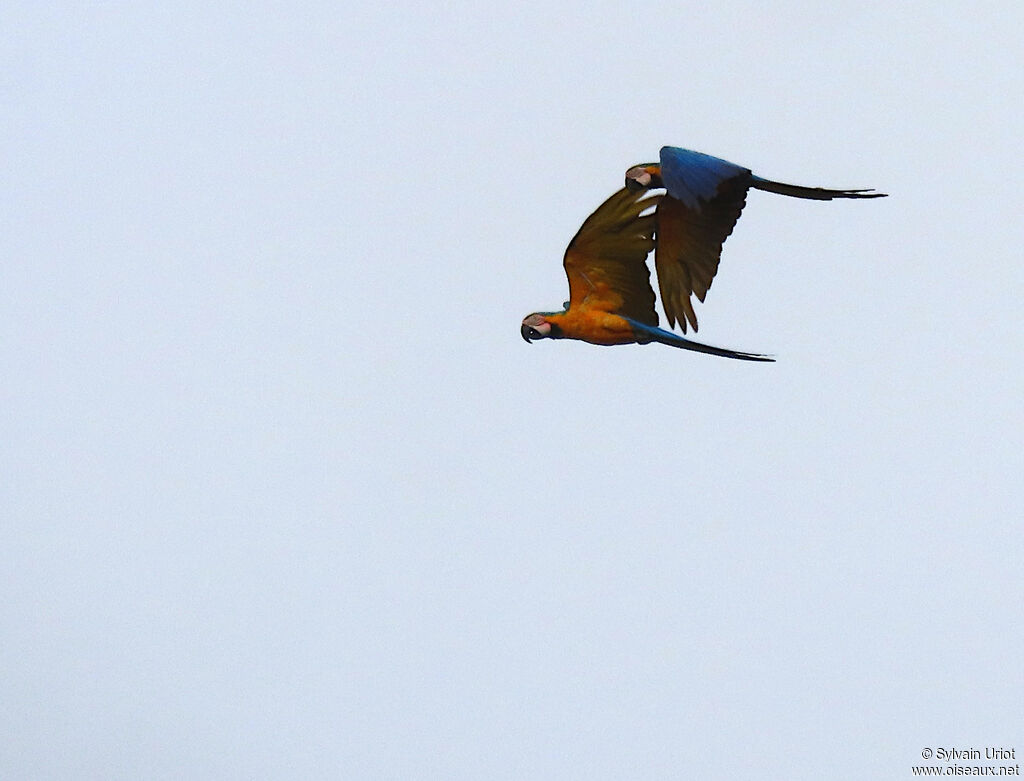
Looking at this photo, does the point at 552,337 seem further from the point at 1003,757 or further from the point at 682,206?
the point at 1003,757

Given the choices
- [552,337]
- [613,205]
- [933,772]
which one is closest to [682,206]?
[613,205]

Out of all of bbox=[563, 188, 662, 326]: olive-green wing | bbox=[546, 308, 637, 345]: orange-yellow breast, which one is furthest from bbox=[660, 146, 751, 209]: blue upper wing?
bbox=[546, 308, 637, 345]: orange-yellow breast

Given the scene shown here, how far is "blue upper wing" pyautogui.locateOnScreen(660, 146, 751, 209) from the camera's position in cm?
1198

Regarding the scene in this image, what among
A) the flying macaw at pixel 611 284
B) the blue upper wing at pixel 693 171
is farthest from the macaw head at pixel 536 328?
the blue upper wing at pixel 693 171

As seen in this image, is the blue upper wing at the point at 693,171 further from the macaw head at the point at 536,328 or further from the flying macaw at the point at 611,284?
the macaw head at the point at 536,328

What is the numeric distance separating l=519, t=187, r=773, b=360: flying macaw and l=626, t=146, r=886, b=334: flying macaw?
5.1 inches

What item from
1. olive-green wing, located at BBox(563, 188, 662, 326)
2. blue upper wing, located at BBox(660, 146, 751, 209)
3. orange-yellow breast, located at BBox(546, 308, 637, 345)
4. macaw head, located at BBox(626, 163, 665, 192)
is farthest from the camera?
orange-yellow breast, located at BBox(546, 308, 637, 345)

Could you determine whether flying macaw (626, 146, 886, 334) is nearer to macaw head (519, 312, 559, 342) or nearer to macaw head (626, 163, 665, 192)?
macaw head (626, 163, 665, 192)

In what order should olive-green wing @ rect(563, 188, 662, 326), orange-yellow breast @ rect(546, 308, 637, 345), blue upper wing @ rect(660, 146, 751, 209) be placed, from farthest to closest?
orange-yellow breast @ rect(546, 308, 637, 345) < olive-green wing @ rect(563, 188, 662, 326) < blue upper wing @ rect(660, 146, 751, 209)

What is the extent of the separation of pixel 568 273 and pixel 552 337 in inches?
19.8

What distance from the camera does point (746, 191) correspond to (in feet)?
39.8

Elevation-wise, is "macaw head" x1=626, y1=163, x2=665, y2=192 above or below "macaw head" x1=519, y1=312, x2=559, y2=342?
above

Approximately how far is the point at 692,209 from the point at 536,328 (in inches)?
58.3

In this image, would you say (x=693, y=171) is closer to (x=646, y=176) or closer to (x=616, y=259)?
(x=646, y=176)
